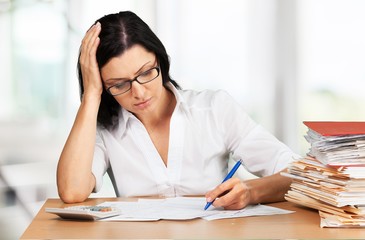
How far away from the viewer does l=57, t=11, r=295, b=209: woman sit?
205 centimetres

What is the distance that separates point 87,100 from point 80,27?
185 centimetres

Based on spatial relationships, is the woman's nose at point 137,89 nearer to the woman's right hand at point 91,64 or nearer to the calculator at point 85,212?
the woman's right hand at point 91,64

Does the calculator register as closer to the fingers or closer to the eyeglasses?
the eyeglasses

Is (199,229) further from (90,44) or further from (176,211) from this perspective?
(90,44)

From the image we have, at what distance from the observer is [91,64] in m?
2.11

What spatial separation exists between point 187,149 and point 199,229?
798mm

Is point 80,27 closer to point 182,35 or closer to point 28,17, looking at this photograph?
point 28,17

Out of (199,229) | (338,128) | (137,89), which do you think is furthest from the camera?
(137,89)

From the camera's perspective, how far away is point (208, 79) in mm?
3979

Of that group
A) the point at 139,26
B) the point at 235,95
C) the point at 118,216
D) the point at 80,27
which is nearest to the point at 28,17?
the point at 80,27

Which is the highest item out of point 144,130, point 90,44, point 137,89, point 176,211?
point 90,44

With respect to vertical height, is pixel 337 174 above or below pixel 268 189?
above

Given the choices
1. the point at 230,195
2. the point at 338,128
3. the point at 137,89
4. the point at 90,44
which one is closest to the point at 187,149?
the point at 137,89

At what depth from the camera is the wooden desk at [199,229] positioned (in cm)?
142
